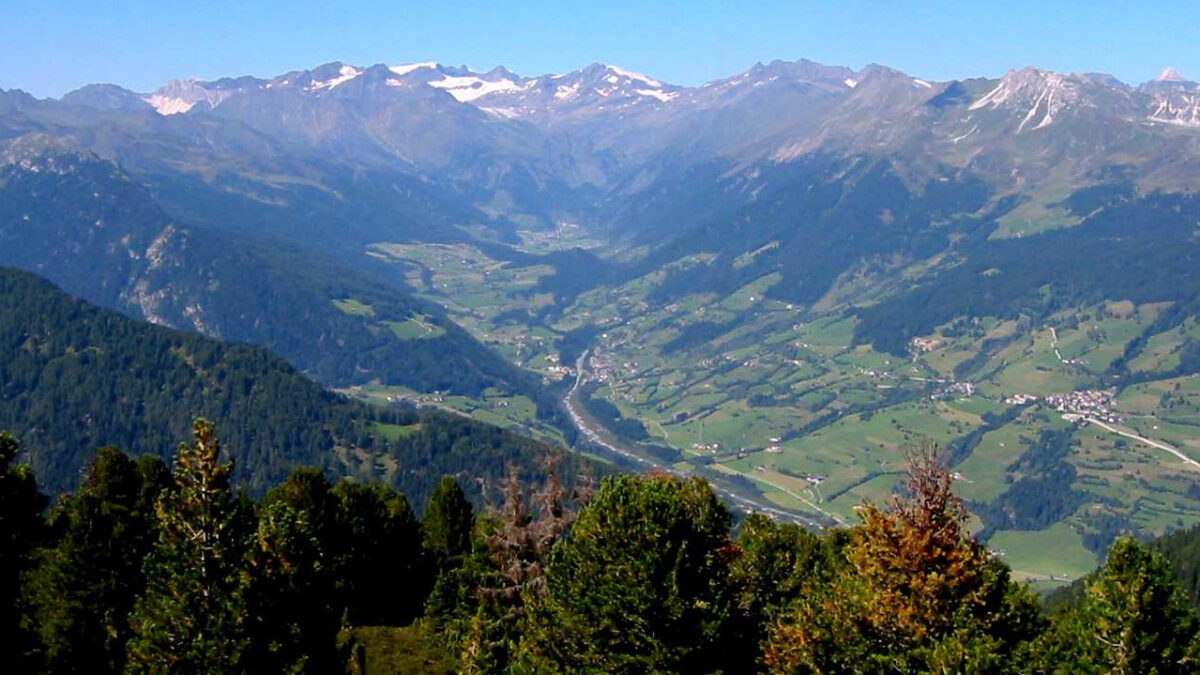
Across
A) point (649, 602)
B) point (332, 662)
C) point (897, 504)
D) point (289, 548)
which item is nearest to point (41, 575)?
point (332, 662)

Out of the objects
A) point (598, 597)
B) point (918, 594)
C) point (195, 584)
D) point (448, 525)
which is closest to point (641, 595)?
point (598, 597)

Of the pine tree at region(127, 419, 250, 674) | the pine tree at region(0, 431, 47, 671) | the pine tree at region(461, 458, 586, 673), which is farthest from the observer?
the pine tree at region(461, 458, 586, 673)

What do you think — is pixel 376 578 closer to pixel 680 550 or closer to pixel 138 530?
pixel 138 530

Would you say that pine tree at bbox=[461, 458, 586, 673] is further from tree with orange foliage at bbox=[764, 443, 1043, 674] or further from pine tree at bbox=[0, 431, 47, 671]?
tree with orange foliage at bbox=[764, 443, 1043, 674]

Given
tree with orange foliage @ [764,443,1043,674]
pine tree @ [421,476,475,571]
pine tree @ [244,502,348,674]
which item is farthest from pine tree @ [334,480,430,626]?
tree with orange foliage @ [764,443,1043,674]

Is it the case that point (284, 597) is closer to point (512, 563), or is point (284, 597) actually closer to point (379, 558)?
point (512, 563)
